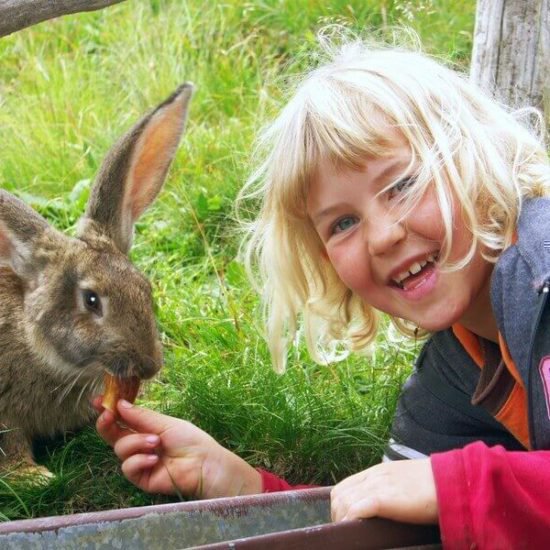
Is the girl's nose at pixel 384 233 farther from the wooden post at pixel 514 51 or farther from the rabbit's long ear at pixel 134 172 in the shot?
the wooden post at pixel 514 51

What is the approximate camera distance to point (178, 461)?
3455 mm

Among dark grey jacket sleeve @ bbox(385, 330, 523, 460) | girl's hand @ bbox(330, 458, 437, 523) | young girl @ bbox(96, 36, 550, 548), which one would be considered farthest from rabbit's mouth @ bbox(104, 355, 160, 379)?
girl's hand @ bbox(330, 458, 437, 523)

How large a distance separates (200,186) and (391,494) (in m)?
2.66

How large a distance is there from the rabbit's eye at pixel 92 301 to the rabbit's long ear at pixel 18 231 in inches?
11.1

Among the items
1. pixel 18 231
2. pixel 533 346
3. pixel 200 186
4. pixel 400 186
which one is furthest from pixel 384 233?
pixel 200 186

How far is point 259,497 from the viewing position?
2.95 m

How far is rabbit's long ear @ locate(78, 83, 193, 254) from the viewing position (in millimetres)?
3955

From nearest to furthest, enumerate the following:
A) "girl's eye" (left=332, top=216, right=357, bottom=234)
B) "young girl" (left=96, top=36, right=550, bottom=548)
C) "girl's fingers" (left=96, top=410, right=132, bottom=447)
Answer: "young girl" (left=96, top=36, right=550, bottom=548)
"girl's eye" (left=332, top=216, right=357, bottom=234)
"girl's fingers" (left=96, top=410, right=132, bottom=447)

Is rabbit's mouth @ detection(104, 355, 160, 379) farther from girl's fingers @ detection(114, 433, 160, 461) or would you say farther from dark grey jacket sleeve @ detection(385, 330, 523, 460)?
dark grey jacket sleeve @ detection(385, 330, 523, 460)

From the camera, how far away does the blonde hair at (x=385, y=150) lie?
3.06 m

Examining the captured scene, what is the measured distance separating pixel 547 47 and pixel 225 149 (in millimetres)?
1411

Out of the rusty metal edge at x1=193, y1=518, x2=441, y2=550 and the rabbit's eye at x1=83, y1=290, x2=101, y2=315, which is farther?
the rabbit's eye at x1=83, y1=290, x2=101, y2=315

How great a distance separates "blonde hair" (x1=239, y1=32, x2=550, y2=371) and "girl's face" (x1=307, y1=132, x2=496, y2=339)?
0.03 metres

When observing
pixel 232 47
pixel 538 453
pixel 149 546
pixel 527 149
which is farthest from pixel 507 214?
pixel 232 47
